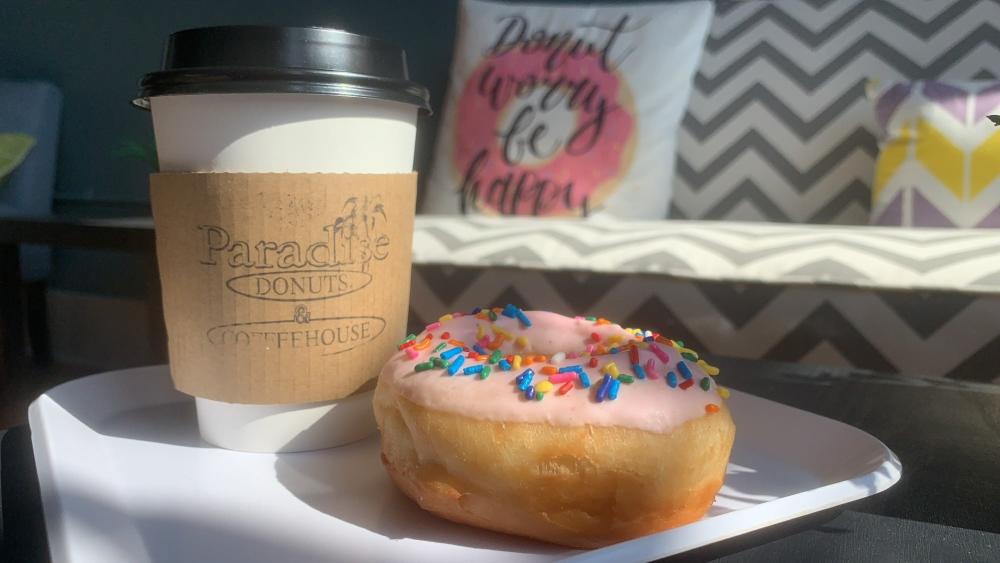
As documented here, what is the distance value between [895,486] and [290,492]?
421 millimetres

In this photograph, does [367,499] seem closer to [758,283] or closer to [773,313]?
[758,283]

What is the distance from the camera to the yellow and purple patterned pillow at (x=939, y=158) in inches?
53.9

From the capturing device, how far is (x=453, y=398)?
1.56 ft

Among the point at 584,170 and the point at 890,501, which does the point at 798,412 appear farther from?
the point at 584,170

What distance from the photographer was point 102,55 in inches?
108

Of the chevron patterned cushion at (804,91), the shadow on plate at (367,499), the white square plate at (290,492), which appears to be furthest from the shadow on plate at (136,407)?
the chevron patterned cushion at (804,91)

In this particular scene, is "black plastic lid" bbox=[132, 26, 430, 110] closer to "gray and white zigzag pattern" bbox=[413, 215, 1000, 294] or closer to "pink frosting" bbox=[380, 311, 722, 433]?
"pink frosting" bbox=[380, 311, 722, 433]

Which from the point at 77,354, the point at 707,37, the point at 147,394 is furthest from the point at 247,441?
the point at 77,354

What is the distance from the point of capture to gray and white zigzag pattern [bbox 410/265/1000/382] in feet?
3.89

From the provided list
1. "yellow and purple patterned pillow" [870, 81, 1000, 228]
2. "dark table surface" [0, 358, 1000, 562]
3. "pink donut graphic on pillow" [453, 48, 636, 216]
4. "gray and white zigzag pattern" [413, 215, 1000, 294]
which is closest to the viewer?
"dark table surface" [0, 358, 1000, 562]

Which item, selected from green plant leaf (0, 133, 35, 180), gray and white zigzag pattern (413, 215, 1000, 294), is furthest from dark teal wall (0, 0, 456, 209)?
green plant leaf (0, 133, 35, 180)

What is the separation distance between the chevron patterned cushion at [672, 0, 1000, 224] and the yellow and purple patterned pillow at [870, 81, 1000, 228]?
213 millimetres

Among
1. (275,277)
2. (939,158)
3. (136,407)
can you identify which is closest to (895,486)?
(275,277)

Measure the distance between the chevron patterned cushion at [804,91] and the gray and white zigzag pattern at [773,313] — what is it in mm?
556
